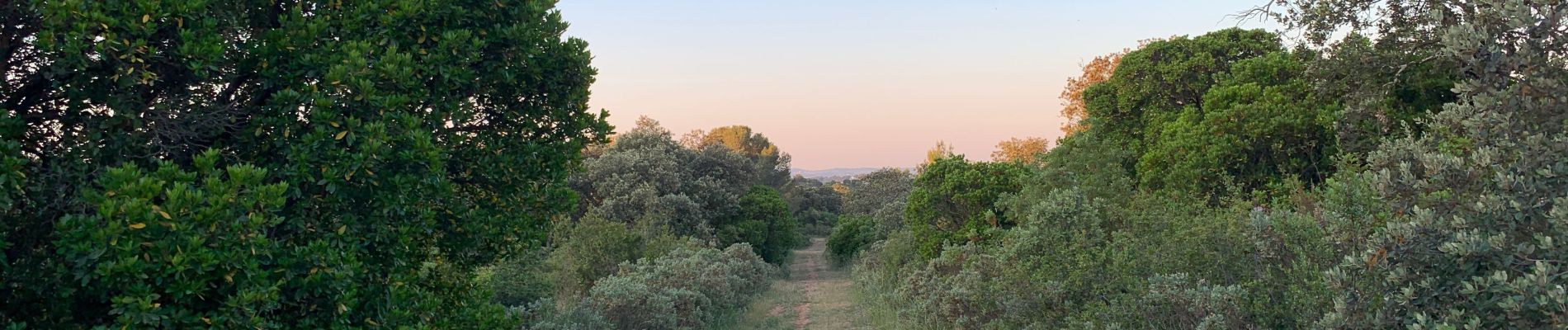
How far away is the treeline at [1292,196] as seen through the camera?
535 centimetres

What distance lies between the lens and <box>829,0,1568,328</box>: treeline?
5.35 m

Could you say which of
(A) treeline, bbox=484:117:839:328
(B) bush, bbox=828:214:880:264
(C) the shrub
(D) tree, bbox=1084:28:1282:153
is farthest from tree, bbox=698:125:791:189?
(D) tree, bbox=1084:28:1282:153

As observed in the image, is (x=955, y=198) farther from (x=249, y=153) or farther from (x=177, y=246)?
(x=177, y=246)

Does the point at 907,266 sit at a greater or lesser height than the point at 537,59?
lesser

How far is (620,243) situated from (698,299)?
7.52 metres

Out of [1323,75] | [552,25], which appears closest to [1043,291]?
[552,25]

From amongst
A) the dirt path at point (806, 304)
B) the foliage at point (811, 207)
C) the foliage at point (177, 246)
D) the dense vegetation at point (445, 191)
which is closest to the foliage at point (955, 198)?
the dirt path at point (806, 304)

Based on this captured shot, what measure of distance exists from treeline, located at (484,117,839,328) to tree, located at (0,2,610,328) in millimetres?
2069

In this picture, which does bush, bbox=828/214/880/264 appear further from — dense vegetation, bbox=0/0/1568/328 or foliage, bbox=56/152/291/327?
foliage, bbox=56/152/291/327

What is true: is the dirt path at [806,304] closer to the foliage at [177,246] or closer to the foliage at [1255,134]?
the foliage at [1255,134]

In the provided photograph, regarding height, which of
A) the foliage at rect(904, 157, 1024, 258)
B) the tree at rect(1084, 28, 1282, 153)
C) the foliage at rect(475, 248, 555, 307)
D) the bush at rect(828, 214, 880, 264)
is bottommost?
the bush at rect(828, 214, 880, 264)

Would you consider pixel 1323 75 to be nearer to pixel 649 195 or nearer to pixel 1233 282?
pixel 1233 282

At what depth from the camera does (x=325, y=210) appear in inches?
272

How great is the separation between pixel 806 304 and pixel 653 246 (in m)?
5.15
